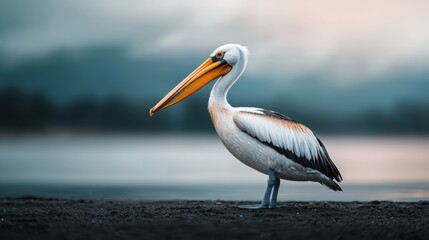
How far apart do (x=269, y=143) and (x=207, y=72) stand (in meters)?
1.43

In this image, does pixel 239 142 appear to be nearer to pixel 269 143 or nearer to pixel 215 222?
pixel 269 143

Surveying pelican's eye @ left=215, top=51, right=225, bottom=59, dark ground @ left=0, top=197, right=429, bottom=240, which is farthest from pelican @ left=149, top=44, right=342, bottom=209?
dark ground @ left=0, top=197, right=429, bottom=240

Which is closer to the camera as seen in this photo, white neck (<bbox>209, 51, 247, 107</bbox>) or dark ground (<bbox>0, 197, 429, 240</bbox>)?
dark ground (<bbox>0, 197, 429, 240</bbox>)

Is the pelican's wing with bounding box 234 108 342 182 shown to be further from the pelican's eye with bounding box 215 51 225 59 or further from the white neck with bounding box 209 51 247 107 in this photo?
the pelican's eye with bounding box 215 51 225 59

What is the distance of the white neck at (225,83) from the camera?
30.4 feet

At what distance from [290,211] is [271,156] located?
28.5 inches

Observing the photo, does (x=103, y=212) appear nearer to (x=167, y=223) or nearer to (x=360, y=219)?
(x=167, y=223)

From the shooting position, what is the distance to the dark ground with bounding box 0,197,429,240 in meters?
7.18

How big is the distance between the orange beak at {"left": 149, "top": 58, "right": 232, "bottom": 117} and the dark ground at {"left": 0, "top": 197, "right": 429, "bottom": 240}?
1473 millimetres

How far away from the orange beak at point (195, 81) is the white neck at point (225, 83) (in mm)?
107

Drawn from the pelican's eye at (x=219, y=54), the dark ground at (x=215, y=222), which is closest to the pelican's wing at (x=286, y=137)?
the dark ground at (x=215, y=222)

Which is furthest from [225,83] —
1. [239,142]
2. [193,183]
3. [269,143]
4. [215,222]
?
[193,183]

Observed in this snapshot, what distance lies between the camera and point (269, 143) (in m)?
8.89

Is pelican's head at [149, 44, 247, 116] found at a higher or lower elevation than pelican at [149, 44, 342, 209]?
higher
